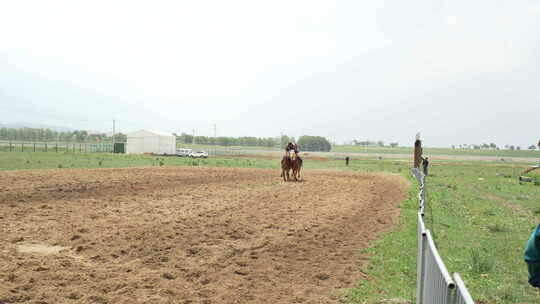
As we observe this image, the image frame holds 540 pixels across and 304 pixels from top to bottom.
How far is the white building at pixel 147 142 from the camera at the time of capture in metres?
59.0

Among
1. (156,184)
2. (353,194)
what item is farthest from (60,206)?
(353,194)

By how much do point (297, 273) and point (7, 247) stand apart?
5682mm

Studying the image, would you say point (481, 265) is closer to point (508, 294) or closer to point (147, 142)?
point (508, 294)

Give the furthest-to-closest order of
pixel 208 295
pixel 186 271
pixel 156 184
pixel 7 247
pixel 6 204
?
pixel 156 184 → pixel 6 204 → pixel 7 247 → pixel 186 271 → pixel 208 295

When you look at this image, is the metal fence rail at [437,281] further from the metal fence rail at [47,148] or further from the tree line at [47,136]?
the tree line at [47,136]

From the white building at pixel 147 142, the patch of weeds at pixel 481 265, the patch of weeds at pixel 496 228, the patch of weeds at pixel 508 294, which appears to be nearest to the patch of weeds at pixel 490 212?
the patch of weeds at pixel 496 228

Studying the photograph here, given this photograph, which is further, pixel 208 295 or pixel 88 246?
pixel 88 246

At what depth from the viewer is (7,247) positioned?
7.33 meters

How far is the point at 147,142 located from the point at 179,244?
2123 inches

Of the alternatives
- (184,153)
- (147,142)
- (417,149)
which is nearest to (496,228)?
(417,149)

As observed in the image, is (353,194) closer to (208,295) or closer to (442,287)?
(208,295)

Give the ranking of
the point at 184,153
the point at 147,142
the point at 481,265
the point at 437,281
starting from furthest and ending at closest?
the point at 147,142 < the point at 184,153 < the point at 481,265 < the point at 437,281

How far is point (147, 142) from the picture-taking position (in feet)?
193

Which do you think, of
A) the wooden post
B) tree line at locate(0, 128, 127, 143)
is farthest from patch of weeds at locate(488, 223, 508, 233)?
tree line at locate(0, 128, 127, 143)
